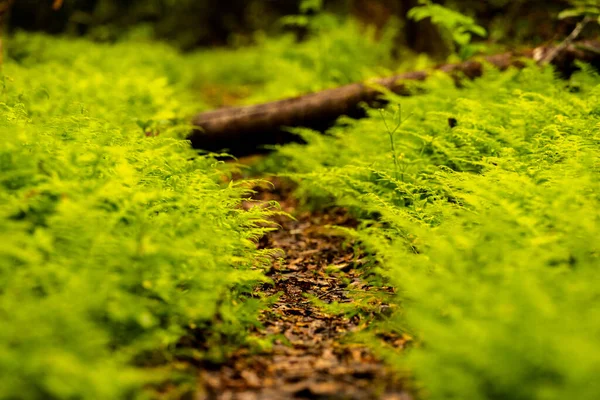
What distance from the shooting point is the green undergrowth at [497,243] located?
102 inches

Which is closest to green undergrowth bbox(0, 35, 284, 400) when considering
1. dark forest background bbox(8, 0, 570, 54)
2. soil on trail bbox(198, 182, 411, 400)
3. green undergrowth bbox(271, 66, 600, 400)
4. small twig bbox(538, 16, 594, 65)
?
soil on trail bbox(198, 182, 411, 400)

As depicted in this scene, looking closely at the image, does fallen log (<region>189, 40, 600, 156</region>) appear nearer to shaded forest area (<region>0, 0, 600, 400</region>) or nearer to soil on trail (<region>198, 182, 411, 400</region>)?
shaded forest area (<region>0, 0, 600, 400</region>)

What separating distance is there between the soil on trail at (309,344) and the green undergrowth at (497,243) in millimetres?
217

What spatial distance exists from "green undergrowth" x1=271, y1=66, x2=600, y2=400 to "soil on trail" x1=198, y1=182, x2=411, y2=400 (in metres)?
0.22

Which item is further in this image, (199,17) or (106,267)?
(199,17)

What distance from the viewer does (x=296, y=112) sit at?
26.2 feet

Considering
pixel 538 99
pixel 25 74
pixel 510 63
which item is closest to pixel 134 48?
pixel 25 74

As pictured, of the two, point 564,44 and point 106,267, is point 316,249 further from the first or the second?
point 564,44

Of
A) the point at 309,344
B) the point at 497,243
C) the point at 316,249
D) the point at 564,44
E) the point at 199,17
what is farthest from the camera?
the point at 199,17

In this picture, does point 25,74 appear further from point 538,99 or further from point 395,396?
point 395,396

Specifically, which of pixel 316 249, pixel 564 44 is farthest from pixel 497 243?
pixel 564 44

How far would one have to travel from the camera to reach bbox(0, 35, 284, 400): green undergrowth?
2666mm

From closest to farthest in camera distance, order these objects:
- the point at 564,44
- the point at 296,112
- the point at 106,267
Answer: the point at 106,267
the point at 564,44
the point at 296,112

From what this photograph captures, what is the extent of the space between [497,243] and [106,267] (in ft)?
7.49
